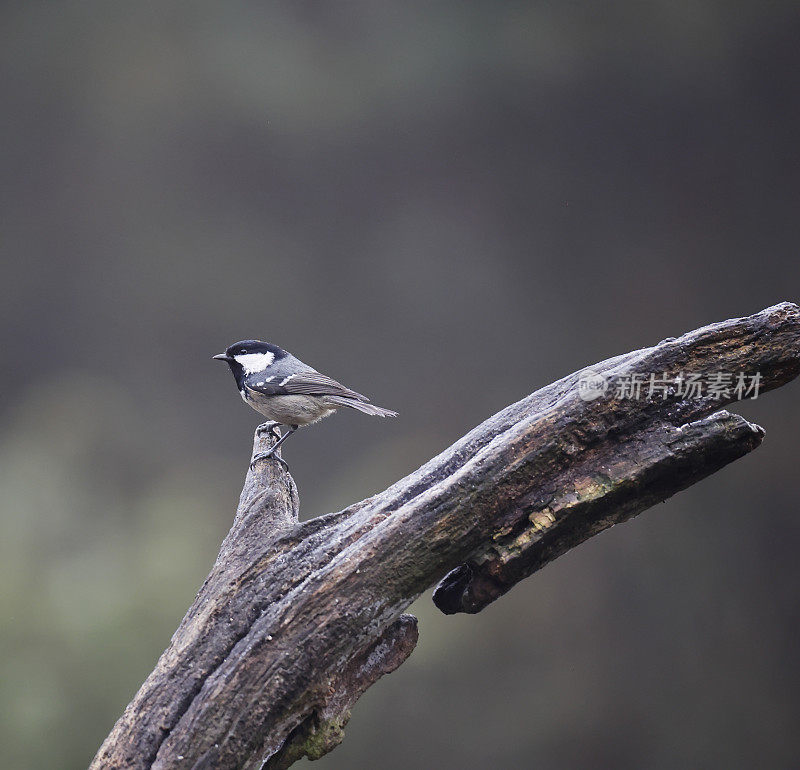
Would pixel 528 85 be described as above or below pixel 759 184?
above

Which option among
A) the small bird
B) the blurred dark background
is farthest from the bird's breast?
the blurred dark background

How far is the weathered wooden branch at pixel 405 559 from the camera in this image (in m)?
1.99

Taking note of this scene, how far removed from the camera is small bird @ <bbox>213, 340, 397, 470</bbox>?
3.14 m

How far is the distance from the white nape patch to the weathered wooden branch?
121cm

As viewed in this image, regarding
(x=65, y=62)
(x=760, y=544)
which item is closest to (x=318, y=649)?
(x=760, y=544)

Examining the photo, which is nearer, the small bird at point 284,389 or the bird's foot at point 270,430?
the small bird at point 284,389

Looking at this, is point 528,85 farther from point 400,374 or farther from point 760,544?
point 760,544

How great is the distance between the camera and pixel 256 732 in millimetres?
1964

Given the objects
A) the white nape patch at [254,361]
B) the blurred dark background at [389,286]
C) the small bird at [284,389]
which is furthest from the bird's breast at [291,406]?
the blurred dark background at [389,286]

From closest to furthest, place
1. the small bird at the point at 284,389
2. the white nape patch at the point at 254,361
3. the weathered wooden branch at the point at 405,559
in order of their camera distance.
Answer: the weathered wooden branch at the point at 405,559
the small bird at the point at 284,389
the white nape patch at the point at 254,361

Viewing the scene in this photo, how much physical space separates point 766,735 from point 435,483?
2.37m

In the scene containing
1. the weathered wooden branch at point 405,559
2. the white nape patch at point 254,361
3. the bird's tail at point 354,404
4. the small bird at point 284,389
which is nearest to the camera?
the weathered wooden branch at point 405,559

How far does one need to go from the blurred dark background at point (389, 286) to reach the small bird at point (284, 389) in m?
0.66

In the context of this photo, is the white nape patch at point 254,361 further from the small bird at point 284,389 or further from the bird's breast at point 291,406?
the bird's breast at point 291,406
